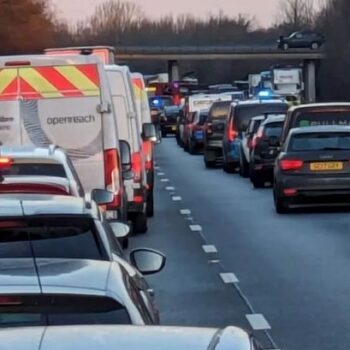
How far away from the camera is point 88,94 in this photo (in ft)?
54.1

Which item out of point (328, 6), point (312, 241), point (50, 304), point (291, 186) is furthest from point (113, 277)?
point (328, 6)

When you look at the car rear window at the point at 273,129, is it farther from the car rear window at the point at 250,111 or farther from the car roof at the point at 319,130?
the car roof at the point at 319,130

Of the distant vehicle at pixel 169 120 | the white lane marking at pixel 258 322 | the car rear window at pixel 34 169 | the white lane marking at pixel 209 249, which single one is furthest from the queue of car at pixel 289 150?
the distant vehicle at pixel 169 120

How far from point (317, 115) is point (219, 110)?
672 inches

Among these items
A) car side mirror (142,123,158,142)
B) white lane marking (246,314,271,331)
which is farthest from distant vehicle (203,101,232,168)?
white lane marking (246,314,271,331)

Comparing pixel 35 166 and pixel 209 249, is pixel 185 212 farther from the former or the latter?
pixel 35 166

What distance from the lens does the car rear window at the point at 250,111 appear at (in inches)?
1478

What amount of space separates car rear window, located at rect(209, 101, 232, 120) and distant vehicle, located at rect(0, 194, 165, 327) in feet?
122

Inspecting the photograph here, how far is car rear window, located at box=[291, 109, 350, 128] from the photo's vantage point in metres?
28.3

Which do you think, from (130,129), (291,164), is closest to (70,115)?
(130,129)

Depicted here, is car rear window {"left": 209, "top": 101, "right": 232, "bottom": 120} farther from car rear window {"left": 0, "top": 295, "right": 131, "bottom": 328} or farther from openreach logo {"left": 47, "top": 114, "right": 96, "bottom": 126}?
car rear window {"left": 0, "top": 295, "right": 131, "bottom": 328}

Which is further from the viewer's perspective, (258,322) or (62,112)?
(62,112)

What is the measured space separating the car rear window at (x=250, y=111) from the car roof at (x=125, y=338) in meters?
33.0

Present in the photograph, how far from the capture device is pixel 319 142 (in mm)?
24250
